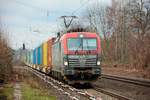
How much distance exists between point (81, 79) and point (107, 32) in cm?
4806

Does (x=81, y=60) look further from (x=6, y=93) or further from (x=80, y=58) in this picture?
(x=6, y=93)

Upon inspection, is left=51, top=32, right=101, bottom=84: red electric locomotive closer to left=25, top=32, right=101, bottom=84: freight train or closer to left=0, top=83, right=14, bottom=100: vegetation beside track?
left=25, top=32, right=101, bottom=84: freight train

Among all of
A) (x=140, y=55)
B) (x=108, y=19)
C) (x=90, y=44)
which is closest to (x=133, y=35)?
(x=108, y=19)

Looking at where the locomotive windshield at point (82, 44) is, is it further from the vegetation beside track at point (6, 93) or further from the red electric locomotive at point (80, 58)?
the vegetation beside track at point (6, 93)

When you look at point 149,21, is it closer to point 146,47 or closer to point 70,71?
point 146,47

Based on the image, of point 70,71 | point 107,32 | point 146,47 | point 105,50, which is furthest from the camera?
point 107,32

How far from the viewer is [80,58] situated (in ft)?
74.3

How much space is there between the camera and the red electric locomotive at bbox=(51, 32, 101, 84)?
22594 mm

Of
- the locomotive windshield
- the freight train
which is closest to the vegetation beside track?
the freight train

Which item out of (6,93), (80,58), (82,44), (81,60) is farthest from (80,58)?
(6,93)

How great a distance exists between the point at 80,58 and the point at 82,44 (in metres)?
1.11

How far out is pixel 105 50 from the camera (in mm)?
66125

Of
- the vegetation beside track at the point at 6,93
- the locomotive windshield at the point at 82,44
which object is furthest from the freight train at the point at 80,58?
the vegetation beside track at the point at 6,93

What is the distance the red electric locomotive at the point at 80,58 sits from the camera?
22594 mm
